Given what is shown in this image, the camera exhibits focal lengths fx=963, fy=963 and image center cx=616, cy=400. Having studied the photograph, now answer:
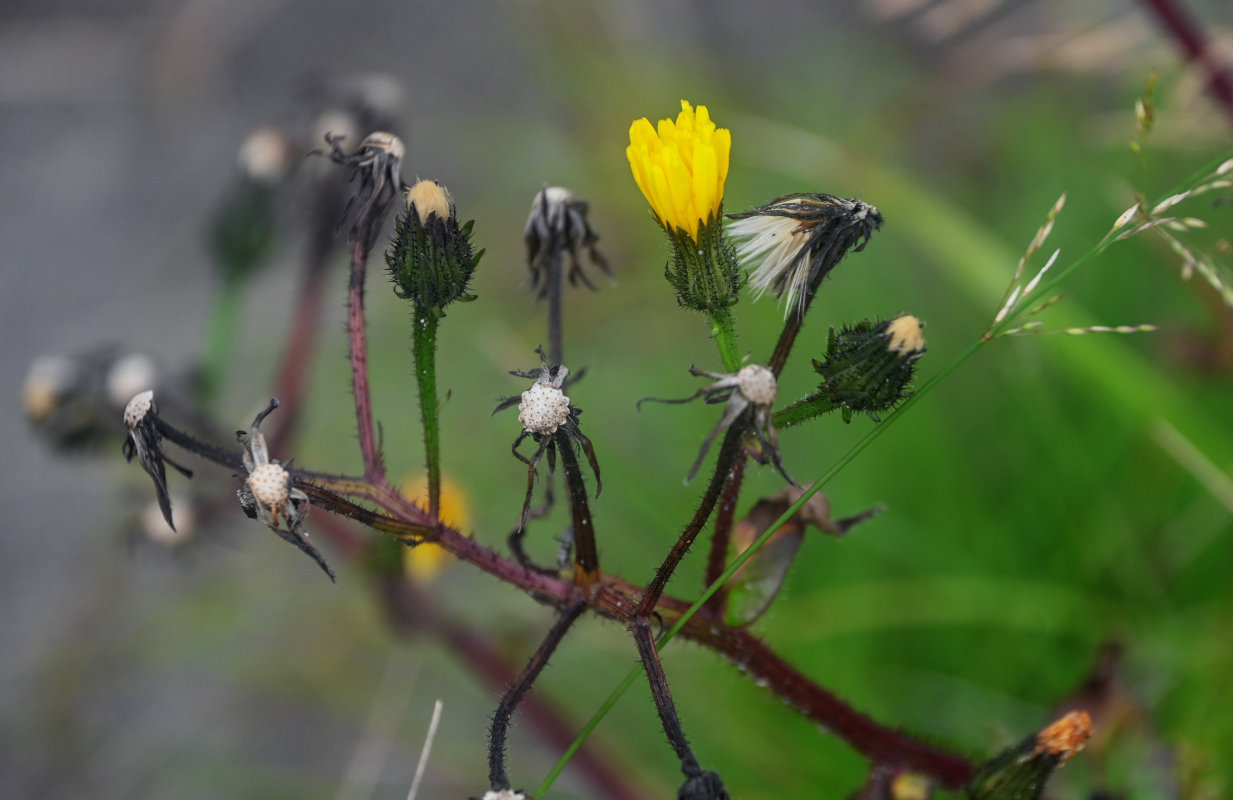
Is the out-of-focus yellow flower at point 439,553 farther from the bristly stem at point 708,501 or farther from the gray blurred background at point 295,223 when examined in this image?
the bristly stem at point 708,501

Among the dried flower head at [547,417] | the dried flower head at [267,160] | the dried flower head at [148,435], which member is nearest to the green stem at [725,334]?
the dried flower head at [547,417]

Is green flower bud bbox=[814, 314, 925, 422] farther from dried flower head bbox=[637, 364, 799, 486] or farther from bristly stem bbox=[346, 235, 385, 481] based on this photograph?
bristly stem bbox=[346, 235, 385, 481]

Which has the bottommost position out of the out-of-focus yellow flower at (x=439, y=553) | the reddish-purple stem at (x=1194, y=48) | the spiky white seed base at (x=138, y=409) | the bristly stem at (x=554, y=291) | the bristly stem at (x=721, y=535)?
the bristly stem at (x=721, y=535)

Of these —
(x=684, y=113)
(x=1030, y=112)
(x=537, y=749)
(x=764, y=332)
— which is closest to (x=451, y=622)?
(x=537, y=749)

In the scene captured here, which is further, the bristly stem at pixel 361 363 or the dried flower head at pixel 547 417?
the bristly stem at pixel 361 363

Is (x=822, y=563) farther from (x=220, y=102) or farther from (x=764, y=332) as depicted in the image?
(x=220, y=102)

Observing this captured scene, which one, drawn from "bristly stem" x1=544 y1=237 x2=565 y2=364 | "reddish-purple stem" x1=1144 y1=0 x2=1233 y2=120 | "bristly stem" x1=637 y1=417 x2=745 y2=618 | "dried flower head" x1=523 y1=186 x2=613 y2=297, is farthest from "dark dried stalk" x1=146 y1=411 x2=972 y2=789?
"reddish-purple stem" x1=1144 y1=0 x2=1233 y2=120

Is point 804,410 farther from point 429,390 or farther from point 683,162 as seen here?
point 429,390
